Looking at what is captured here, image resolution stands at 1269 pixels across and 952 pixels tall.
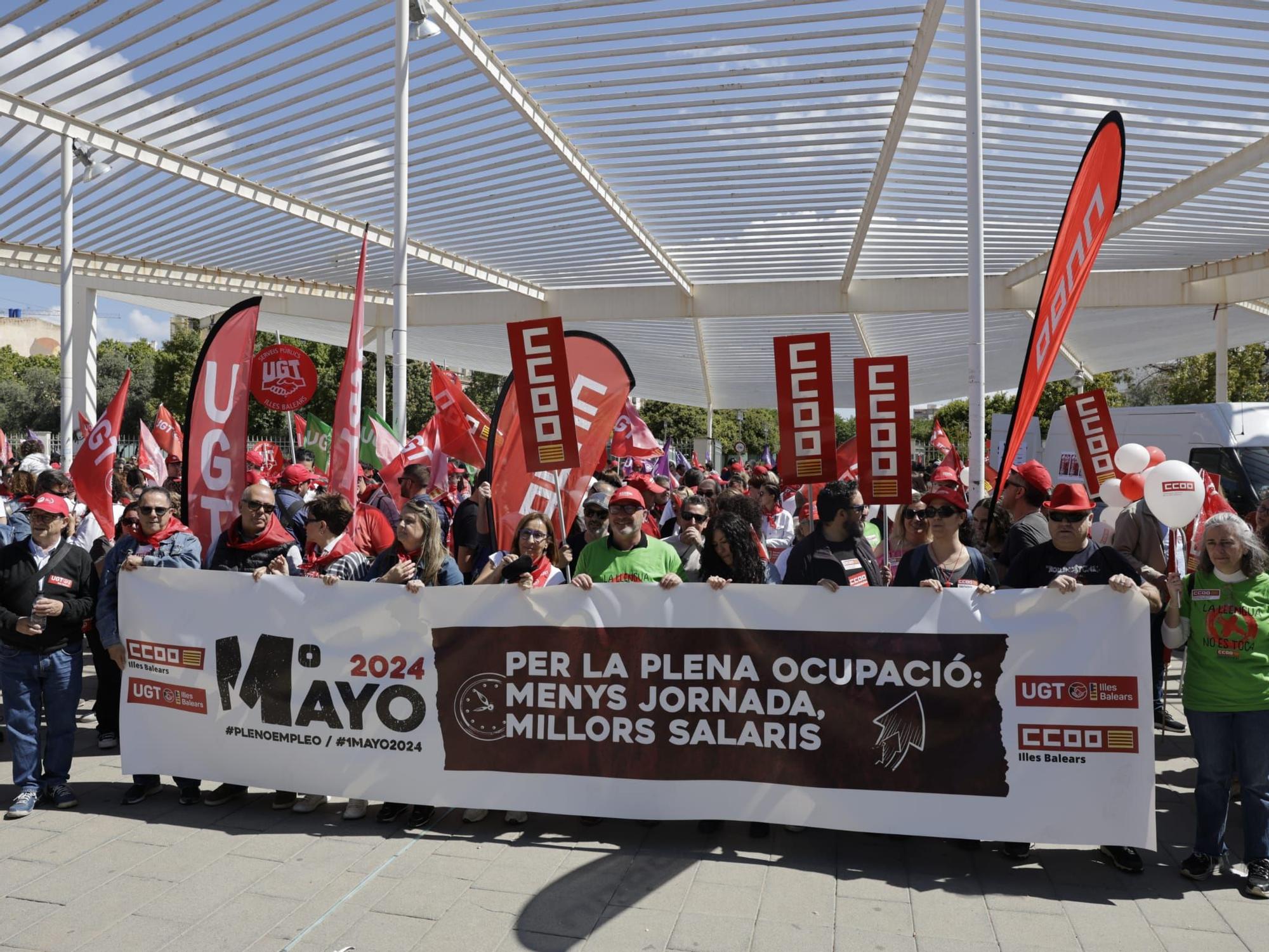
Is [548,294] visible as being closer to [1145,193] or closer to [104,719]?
[1145,193]

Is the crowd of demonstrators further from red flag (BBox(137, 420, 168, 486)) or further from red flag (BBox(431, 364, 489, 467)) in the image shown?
red flag (BBox(431, 364, 489, 467))

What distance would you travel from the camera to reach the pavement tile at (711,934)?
398cm

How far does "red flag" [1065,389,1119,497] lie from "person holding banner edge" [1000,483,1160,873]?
4.77 m

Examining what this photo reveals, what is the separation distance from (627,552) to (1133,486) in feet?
13.5

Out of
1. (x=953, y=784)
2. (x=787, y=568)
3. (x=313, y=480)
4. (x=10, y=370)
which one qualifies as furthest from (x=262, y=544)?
(x=10, y=370)

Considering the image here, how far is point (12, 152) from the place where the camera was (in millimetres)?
14711

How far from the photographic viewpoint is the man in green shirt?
18.3 ft

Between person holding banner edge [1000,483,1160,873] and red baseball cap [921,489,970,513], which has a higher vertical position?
red baseball cap [921,489,970,513]

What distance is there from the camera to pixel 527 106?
13320 mm

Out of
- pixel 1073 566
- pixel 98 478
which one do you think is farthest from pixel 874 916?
pixel 98 478

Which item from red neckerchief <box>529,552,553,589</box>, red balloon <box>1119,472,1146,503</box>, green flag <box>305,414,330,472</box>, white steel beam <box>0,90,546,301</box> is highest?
white steel beam <box>0,90,546,301</box>

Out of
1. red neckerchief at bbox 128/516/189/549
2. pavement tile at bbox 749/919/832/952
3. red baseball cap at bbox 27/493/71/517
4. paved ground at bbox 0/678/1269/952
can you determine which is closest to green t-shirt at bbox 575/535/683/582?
paved ground at bbox 0/678/1269/952

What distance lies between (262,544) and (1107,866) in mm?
4594

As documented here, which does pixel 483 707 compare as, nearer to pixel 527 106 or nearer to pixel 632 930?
pixel 632 930
